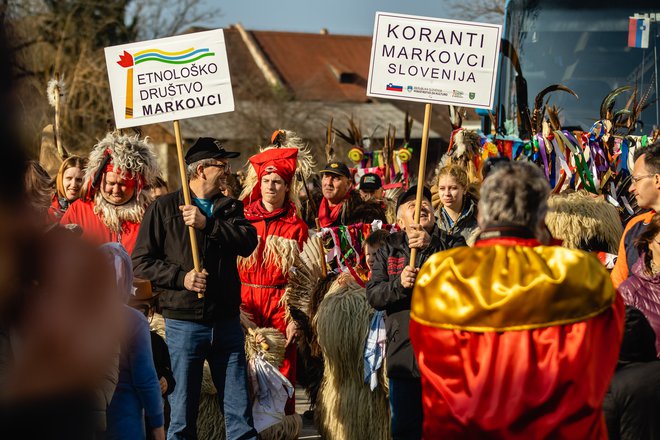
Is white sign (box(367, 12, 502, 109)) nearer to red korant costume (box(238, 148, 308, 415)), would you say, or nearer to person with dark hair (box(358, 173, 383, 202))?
red korant costume (box(238, 148, 308, 415))

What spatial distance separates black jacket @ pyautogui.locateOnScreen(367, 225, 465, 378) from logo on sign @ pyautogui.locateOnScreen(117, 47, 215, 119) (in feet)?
5.31

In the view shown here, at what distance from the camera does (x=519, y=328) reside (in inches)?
141

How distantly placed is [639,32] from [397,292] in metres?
5.13

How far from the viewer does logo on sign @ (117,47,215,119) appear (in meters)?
6.20

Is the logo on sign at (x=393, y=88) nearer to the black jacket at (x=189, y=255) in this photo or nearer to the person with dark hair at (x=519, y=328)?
the black jacket at (x=189, y=255)

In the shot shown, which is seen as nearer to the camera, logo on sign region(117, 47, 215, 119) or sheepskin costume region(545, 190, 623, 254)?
logo on sign region(117, 47, 215, 119)

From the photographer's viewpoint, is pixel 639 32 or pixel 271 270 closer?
pixel 271 270

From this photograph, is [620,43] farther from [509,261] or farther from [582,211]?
[509,261]

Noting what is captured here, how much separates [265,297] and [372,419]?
1.11 m

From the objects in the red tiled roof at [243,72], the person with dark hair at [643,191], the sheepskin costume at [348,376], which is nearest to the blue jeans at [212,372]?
the sheepskin costume at [348,376]

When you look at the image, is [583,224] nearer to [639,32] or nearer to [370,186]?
[370,186]

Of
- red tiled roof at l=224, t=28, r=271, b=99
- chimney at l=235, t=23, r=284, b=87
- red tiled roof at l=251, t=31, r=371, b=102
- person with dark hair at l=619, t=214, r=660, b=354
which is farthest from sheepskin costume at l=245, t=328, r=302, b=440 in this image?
chimney at l=235, t=23, r=284, b=87

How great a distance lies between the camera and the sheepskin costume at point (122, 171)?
678cm

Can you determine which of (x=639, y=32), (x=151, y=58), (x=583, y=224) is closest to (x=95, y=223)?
(x=151, y=58)
